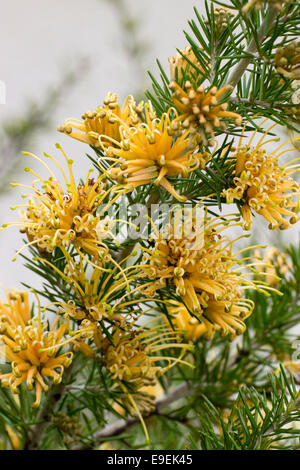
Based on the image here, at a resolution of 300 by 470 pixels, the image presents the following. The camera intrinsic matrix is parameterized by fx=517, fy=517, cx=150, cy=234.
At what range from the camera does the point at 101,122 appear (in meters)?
0.38

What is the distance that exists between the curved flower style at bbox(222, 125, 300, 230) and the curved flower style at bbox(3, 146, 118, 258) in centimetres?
9

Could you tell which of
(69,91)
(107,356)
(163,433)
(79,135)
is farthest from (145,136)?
(69,91)

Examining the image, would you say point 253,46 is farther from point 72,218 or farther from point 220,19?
point 72,218

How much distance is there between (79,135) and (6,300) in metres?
0.16

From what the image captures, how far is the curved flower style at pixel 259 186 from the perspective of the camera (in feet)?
1.15

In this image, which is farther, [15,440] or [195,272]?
[15,440]

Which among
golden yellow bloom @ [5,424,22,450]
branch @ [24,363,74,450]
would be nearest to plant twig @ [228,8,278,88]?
branch @ [24,363,74,450]

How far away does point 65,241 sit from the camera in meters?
0.35

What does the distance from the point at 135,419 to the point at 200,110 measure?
1.07 feet

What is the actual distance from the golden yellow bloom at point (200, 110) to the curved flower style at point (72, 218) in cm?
8

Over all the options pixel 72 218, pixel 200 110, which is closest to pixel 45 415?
pixel 72 218

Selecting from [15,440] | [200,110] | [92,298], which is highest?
[200,110]

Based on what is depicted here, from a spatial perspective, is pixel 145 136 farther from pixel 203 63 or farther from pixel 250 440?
pixel 250 440

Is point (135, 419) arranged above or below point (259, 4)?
below
